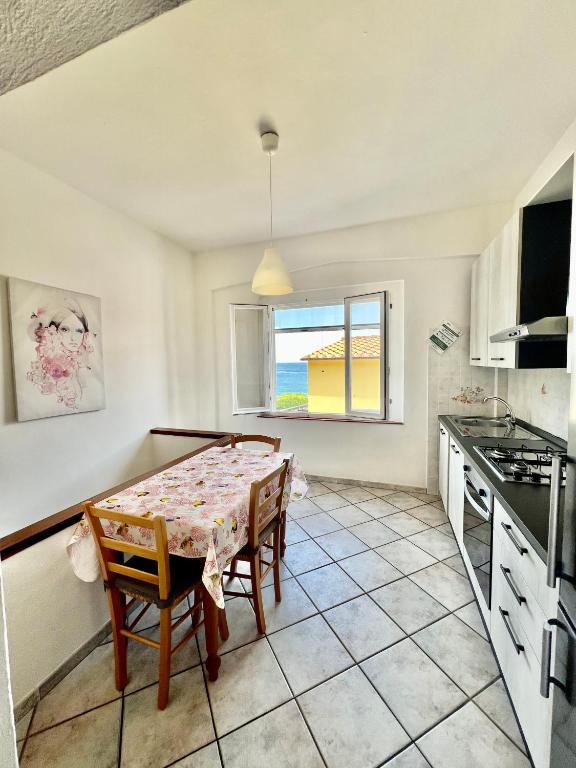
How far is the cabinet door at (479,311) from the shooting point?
2500 millimetres

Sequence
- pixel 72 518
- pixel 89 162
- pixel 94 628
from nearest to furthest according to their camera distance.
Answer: pixel 72 518 → pixel 94 628 → pixel 89 162

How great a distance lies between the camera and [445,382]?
3.13 metres

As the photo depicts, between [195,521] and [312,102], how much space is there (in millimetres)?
2201

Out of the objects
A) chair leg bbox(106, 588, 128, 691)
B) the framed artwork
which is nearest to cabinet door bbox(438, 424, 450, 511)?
chair leg bbox(106, 588, 128, 691)

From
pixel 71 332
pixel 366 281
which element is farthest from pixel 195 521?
pixel 366 281

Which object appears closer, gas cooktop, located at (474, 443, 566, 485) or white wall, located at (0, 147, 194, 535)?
gas cooktop, located at (474, 443, 566, 485)

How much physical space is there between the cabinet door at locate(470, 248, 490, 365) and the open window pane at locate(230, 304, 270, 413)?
2194 millimetres

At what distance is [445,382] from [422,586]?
1876mm

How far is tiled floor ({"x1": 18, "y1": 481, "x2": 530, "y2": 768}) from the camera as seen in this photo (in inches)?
46.0

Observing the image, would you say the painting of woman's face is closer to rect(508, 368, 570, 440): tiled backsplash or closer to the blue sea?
the blue sea

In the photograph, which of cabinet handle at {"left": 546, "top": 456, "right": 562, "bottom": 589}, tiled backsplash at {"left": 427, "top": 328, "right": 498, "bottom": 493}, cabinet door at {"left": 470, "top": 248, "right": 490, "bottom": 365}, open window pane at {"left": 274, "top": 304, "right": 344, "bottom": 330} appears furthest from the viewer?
open window pane at {"left": 274, "top": 304, "right": 344, "bottom": 330}

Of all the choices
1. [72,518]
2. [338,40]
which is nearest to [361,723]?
[72,518]

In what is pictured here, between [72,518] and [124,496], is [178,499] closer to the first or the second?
[124,496]

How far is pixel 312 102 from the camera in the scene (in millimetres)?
1688
